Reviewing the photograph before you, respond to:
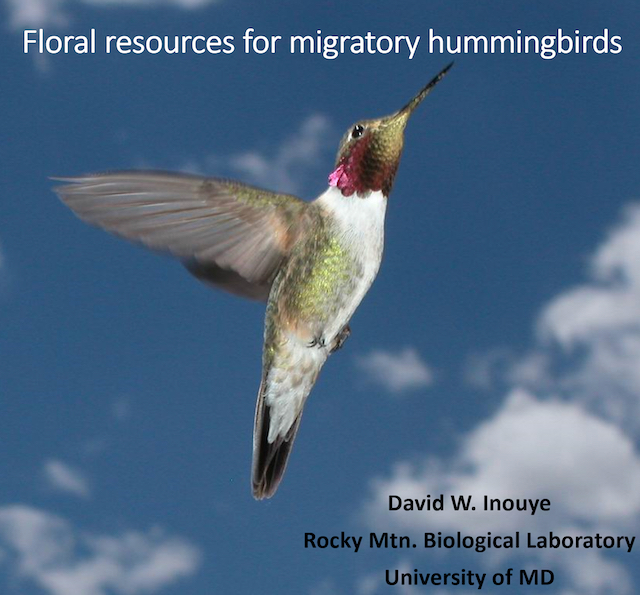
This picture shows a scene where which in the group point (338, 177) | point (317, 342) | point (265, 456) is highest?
point (338, 177)

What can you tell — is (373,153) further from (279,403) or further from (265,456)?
(265,456)

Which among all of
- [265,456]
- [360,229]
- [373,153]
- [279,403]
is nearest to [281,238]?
[360,229]

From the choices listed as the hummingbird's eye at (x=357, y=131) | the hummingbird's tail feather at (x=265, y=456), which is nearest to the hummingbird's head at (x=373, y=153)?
the hummingbird's eye at (x=357, y=131)

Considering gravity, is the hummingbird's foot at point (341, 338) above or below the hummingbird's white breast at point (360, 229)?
below

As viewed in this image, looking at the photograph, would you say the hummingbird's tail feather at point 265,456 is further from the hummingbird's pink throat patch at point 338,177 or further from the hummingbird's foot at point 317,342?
the hummingbird's pink throat patch at point 338,177

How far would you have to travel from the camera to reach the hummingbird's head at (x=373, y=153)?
6.89 feet

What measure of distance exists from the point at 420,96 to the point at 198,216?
0.59m

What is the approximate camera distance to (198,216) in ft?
6.93

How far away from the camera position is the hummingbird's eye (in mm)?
2176

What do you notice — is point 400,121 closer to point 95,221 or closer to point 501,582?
point 95,221

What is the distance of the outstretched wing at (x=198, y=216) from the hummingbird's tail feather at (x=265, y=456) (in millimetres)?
347

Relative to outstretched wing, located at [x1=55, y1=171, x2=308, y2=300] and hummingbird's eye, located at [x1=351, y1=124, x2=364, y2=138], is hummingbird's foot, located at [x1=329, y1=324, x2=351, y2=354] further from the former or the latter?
hummingbird's eye, located at [x1=351, y1=124, x2=364, y2=138]

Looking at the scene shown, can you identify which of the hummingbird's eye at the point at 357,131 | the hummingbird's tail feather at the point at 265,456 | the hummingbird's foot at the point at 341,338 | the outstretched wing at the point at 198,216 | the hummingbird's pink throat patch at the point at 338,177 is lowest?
the hummingbird's tail feather at the point at 265,456

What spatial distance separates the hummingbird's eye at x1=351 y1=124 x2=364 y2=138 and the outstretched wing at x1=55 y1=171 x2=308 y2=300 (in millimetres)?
210
